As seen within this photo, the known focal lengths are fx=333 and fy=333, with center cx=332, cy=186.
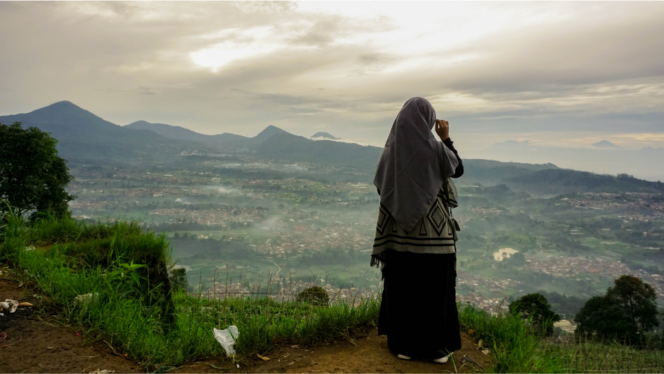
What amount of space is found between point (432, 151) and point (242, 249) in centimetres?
7493

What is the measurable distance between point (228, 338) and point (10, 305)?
1.94m

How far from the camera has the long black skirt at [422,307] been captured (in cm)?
310

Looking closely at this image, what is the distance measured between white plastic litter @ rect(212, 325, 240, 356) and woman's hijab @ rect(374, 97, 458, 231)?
1.95 meters

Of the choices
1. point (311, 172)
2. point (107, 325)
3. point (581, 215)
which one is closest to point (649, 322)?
point (107, 325)

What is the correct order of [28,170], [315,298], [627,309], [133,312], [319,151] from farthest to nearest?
[319,151] → [627,309] → [28,170] → [315,298] → [133,312]

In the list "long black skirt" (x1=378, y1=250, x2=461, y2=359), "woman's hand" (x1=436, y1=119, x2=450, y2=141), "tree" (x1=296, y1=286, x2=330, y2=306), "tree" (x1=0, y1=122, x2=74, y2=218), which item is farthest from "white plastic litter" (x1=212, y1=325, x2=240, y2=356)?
"tree" (x1=0, y1=122, x2=74, y2=218)

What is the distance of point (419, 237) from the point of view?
122 inches

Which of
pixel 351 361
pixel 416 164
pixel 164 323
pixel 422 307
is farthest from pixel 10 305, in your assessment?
pixel 416 164

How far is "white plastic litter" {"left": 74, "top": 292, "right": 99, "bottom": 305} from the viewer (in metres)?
3.09

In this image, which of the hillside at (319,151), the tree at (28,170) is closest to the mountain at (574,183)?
the hillside at (319,151)

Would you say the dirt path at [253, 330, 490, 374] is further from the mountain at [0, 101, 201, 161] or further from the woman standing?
the mountain at [0, 101, 201, 161]

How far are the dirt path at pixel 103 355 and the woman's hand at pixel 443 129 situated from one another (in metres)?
2.16

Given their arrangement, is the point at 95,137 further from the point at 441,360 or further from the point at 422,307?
the point at 441,360

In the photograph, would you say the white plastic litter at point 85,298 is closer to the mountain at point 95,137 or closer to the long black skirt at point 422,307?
the long black skirt at point 422,307
